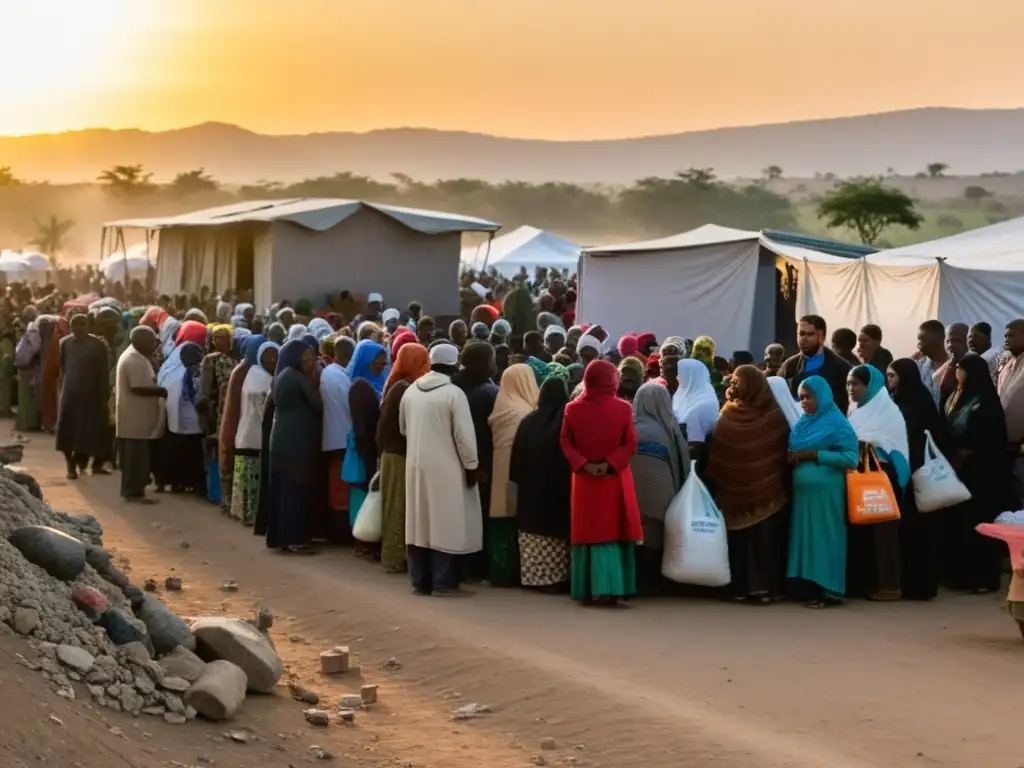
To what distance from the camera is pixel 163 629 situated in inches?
279

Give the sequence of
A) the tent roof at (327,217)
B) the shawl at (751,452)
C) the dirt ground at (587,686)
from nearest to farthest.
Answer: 1. the dirt ground at (587,686)
2. the shawl at (751,452)
3. the tent roof at (327,217)

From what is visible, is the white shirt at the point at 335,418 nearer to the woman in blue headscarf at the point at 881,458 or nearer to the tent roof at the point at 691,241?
the woman in blue headscarf at the point at 881,458

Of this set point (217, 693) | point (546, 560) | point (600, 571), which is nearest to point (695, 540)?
point (600, 571)

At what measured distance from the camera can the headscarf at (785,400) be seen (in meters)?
9.39

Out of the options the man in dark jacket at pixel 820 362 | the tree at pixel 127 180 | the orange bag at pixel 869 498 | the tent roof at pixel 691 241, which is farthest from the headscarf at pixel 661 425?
the tree at pixel 127 180

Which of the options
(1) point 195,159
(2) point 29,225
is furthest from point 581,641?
(1) point 195,159

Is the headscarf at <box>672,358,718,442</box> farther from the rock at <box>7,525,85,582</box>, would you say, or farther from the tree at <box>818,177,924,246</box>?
the tree at <box>818,177,924,246</box>

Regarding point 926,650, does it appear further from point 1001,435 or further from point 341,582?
point 341,582

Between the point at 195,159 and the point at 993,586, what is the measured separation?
515 feet

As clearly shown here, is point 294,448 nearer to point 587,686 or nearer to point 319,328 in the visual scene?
point 587,686

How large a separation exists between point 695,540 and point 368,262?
1550 centimetres

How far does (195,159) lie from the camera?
526 feet

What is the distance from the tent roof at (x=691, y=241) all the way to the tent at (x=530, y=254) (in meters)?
15.8

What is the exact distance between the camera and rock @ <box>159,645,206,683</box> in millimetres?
6734
